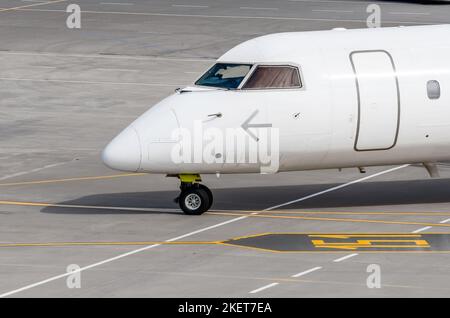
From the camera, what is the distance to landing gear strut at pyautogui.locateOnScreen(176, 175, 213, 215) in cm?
3045

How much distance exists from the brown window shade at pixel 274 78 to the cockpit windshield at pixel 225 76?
25 centimetres

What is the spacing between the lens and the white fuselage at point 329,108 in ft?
96.8

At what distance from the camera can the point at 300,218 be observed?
99.7 feet

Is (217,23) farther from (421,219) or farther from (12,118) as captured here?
(421,219)

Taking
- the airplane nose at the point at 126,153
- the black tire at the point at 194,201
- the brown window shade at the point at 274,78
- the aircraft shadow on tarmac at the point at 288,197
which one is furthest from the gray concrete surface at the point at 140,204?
the brown window shade at the point at 274,78

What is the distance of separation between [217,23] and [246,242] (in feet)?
116

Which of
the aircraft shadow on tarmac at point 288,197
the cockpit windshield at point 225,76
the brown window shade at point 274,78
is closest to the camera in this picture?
the brown window shade at point 274,78

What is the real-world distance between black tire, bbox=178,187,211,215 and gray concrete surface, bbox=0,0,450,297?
0.20 metres

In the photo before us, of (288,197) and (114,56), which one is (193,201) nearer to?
(288,197)

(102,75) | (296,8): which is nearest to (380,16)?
(296,8)

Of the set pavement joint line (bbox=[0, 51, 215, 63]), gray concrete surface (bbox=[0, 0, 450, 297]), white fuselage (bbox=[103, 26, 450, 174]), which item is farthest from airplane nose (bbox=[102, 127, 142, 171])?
pavement joint line (bbox=[0, 51, 215, 63])

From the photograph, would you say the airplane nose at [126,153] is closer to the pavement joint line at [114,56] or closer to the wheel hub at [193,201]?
the wheel hub at [193,201]

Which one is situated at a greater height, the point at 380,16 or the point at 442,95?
the point at 380,16
